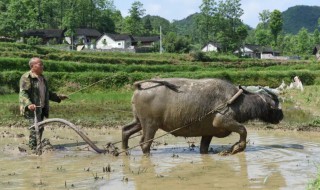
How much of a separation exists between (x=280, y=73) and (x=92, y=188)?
3574cm

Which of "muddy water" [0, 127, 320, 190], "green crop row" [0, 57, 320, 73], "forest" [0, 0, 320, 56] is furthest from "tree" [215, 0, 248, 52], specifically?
"muddy water" [0, 127, 320, 190]

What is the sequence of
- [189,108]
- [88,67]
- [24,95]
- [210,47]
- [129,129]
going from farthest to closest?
[210,47] < [88,67] < [129,129] < [24,95] < [189,108]

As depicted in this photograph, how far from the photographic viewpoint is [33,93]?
1044 centimetres

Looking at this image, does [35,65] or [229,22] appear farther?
[229,22]

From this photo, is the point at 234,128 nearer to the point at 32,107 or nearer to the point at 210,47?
the point at 32,107

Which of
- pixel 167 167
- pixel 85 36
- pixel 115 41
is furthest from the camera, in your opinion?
pixel 85 36

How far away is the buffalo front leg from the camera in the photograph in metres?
9.50

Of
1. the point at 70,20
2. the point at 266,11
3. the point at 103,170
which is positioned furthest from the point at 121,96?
the point at 266,11

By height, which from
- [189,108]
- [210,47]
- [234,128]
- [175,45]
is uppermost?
[175,45]

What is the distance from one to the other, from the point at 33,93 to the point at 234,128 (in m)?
4.31

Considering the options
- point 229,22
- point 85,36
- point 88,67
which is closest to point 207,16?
point 229,22

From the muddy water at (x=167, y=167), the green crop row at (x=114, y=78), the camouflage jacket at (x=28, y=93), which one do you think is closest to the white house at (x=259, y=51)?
the green crop row at (x=114, y=78)

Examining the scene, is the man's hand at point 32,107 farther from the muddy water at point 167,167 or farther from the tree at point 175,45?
the tree at point 175,45

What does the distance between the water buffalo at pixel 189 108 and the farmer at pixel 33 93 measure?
2.12 m
